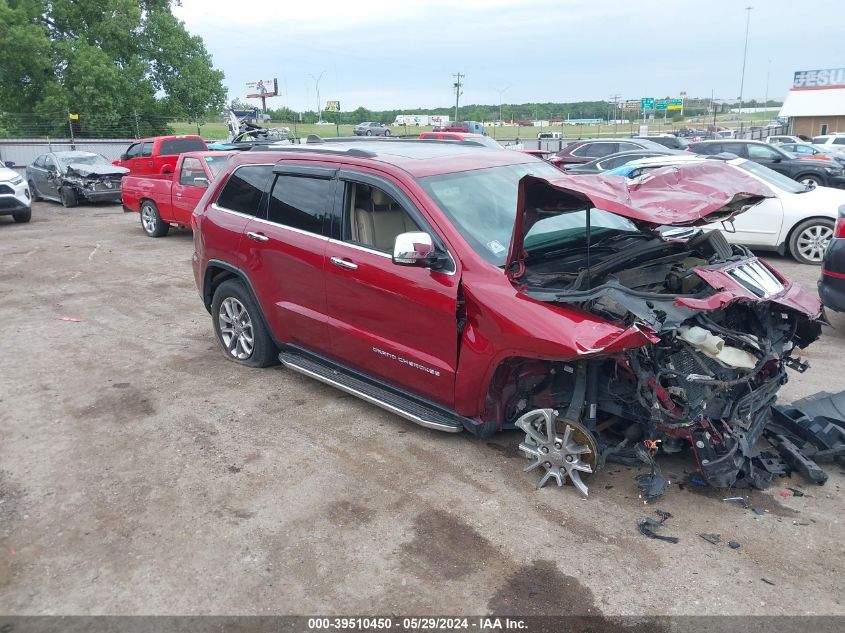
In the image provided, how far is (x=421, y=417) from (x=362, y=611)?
5.01ft

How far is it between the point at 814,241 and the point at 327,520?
9191mm

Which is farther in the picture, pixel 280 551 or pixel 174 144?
pixel 174 144

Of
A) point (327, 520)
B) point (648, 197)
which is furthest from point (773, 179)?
point (327, 520)

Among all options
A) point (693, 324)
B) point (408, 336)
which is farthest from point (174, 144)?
point (693, 324)

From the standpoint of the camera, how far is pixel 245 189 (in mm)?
5820

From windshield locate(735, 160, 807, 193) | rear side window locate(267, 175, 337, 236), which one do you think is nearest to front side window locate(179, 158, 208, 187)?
rear side window locate(267, 175, 337, 236)

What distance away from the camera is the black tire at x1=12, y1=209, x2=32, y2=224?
16109 mm

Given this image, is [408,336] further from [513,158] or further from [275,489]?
[513,158]

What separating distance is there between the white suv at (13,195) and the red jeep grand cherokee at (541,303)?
1309 centimetres

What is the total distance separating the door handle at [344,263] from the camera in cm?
474

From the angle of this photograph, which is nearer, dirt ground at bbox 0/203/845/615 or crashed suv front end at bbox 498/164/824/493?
dirt ground at bbox 0/203/845/615

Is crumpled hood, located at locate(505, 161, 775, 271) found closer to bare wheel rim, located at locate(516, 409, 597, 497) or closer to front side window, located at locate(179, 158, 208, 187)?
bare wheel rim, located at locate(516, 409, 597, 497)

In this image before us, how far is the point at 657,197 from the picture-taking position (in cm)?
423

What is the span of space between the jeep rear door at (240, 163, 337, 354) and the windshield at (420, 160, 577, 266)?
92 centimetres
